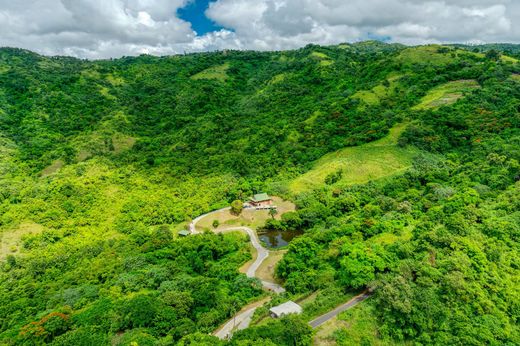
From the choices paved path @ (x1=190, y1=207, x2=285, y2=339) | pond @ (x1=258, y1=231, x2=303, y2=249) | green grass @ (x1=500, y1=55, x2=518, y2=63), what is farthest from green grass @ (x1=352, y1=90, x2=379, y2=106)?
paved path @ (x1=190, y1=207, x2=285, y2=339)

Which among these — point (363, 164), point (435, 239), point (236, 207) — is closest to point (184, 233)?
point (236, 207)

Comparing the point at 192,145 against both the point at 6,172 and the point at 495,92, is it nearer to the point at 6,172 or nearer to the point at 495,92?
the point at 6,172

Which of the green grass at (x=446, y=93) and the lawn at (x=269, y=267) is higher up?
the green grass at (x=446, y=93)

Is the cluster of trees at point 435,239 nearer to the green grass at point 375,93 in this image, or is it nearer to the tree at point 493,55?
the green grass at point 375,93

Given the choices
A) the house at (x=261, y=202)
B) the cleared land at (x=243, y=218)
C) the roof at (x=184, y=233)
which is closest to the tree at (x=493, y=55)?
the cleared land at (x=243, y=218)

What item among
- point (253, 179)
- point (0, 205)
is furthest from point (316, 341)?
point (0, 205)

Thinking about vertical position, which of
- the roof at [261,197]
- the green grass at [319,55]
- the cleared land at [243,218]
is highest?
the green grass at [319,55]

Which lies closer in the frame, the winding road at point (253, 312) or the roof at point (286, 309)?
the winding road at point (253, 312)

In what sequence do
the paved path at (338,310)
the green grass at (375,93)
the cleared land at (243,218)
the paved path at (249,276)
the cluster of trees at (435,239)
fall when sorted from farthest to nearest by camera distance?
the green grass at (375,93) → the cleared land at (243,218) → the paved path at (249,276) → the paved path at (338,310) → the cluster of trees at (435,239)
